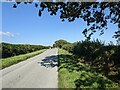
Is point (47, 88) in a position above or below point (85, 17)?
below

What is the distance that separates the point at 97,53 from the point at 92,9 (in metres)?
6.21

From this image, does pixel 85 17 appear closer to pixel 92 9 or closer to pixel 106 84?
pixel 92 9

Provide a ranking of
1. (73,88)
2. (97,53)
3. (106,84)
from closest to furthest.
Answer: (73,88) → (106,84) → (97,53)

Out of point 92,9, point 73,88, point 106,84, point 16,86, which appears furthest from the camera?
point 92,9

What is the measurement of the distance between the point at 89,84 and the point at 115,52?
9199 millimetres

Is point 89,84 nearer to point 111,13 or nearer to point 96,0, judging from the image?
point 96,0

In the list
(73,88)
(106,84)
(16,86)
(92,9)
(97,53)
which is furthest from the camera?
(97,53)

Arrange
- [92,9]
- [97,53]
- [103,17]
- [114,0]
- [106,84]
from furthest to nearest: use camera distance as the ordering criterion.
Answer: [97,53] → [103,17] → [92,9] → [114,0] → [106,84]

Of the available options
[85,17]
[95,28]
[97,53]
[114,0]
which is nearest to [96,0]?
[114,0]

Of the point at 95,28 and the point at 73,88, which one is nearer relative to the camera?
the point at 73,88

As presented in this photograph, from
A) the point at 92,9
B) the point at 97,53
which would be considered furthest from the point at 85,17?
the point at 97,53

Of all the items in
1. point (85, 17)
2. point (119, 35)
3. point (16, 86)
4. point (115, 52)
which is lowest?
point (16, 86)

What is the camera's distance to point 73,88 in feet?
30.0

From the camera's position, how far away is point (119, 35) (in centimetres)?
1977
